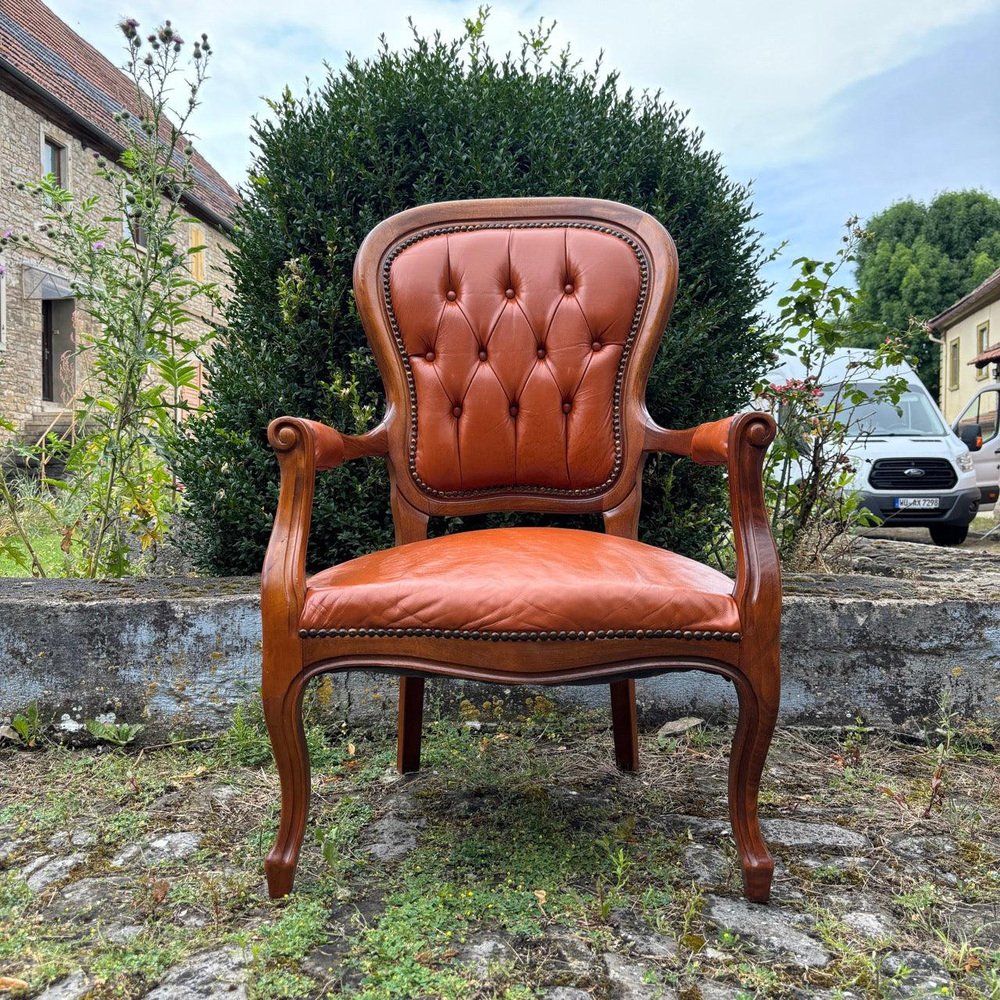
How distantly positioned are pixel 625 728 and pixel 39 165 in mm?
16019

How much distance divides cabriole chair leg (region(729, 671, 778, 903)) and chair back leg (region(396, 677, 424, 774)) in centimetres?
80

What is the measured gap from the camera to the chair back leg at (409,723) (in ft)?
6.84

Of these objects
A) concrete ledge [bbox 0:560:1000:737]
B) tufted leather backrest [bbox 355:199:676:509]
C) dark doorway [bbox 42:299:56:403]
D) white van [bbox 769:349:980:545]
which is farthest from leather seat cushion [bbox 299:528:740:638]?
dark doorway [bbox 42:299:56:403]

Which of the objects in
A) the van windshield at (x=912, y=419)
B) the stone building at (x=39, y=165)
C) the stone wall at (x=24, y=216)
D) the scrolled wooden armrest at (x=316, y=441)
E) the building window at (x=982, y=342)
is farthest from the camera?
the building window at (x=982, y=342)

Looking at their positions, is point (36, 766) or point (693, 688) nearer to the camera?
point (36, 766)

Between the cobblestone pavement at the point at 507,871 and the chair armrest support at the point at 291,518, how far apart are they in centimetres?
56

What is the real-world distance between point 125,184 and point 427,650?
208 centimetres

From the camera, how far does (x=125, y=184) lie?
2699mm

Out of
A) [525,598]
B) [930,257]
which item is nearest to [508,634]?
[525,598]

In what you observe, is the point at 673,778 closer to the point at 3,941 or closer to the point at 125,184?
the point at 3,941

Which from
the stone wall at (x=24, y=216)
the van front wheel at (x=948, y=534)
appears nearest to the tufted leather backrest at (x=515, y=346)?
the van front wheel at (x=948, y=534)

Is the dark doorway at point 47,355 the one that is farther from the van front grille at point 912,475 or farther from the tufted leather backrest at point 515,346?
the tufted leather backrest at point 515,346

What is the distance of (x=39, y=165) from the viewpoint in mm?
14375

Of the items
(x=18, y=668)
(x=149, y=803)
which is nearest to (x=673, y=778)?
(x=149, y=803)
